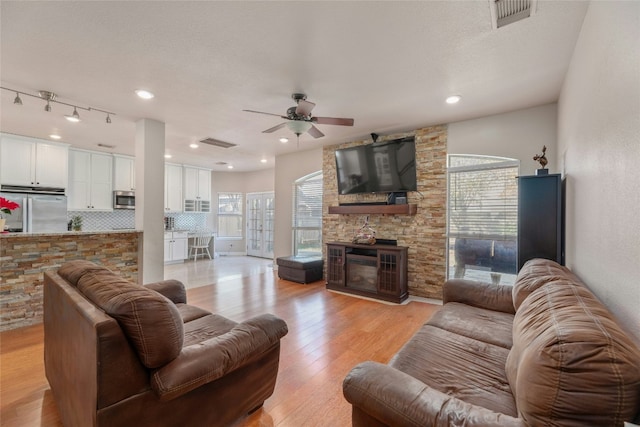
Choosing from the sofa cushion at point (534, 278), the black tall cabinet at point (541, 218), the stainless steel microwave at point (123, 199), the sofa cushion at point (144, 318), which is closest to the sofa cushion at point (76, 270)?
the sofa cushion at point (144, 318)

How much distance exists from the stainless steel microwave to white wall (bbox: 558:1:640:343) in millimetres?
7468

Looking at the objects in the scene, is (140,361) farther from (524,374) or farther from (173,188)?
(173,188)

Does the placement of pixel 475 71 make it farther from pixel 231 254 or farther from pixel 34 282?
pixel 231 254

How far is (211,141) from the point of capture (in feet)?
16.9

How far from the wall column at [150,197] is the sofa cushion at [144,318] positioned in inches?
112

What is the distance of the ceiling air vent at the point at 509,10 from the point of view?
5.89 ft

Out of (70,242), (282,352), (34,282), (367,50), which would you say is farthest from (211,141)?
(282,352)

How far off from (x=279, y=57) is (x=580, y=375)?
8.77 ft

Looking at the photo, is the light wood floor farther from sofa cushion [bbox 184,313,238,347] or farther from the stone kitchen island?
sofa cushion [bbox 184,313,238,347]

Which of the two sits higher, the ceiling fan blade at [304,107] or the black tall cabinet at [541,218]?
the ceiling fan blade at [304,107]

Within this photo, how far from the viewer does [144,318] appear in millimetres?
1209

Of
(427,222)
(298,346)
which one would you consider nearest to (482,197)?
(427,222)

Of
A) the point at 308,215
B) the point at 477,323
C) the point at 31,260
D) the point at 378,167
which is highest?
the point at 378,167

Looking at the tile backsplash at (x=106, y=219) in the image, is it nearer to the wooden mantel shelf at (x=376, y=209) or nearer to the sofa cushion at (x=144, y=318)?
the wooden mantel shelf at (x=376, y=209)
